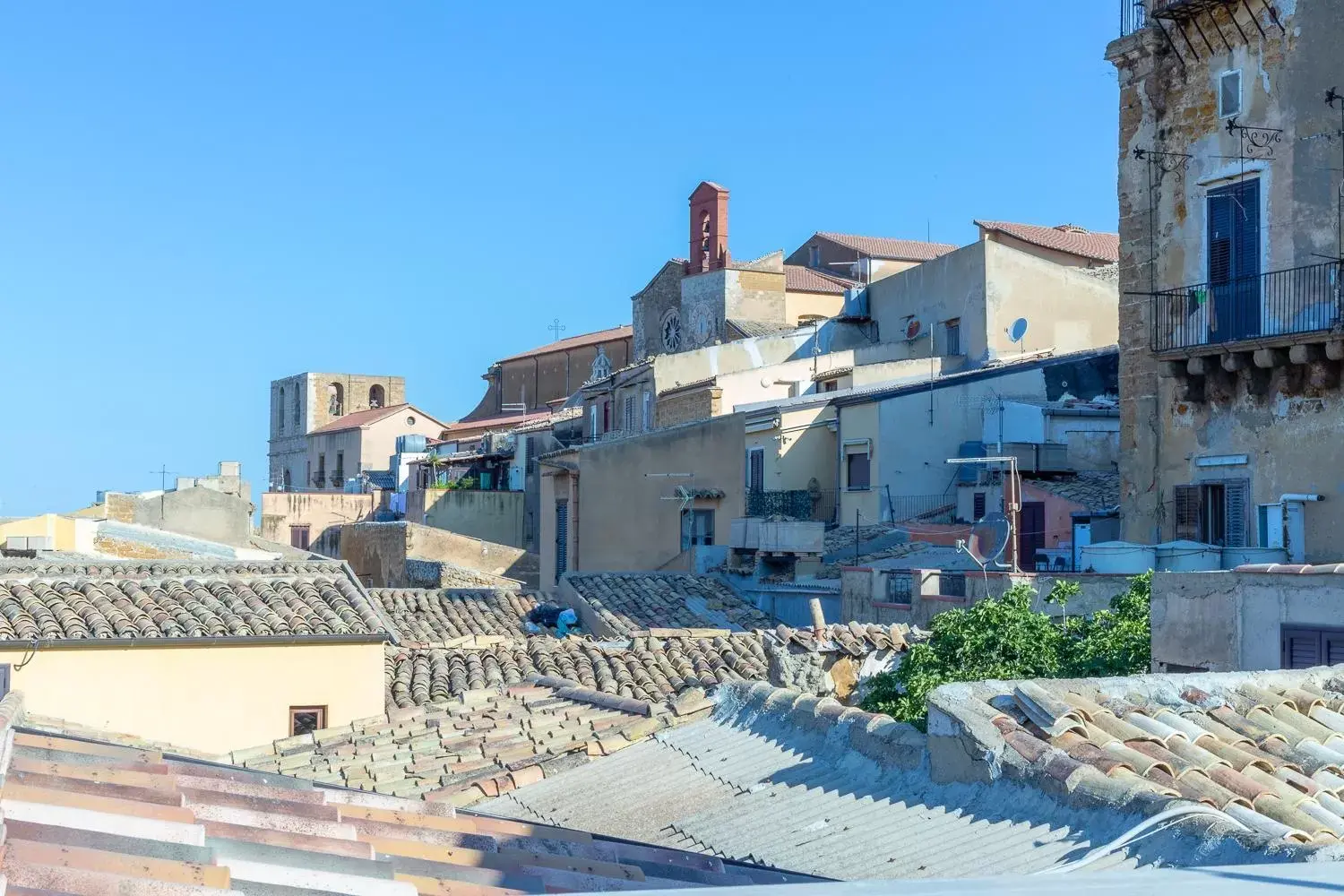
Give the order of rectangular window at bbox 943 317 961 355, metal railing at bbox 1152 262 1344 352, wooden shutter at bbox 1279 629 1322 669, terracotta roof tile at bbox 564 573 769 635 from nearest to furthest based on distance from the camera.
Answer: wooden shutter at bbox 1279 629 1322 669, metal railing at bbox 1152 262 1344 352, terracotta roof tile at bbox 564 573 769 635, rectangular window at bbox 943 317 961 355

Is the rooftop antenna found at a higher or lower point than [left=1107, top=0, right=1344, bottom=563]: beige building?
lower

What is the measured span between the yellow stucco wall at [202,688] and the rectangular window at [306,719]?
0.06m

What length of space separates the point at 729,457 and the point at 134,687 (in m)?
17.9

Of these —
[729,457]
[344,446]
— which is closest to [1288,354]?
[729,457]

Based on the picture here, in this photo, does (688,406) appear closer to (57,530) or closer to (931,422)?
(931,422)

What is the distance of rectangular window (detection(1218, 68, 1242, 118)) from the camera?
66.8ft

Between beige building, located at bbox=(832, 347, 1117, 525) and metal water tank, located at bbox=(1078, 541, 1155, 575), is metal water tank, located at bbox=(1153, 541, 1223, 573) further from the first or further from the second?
beige building, located at bbox=(832, 347, 1117, 525)

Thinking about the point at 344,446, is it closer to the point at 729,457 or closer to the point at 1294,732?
→ the point at 729,457

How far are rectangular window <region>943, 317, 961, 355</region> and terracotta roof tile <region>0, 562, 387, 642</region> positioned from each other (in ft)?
64.2

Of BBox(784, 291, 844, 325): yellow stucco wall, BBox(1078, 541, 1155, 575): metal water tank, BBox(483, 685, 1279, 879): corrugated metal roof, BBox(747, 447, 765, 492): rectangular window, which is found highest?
BBox(784, 291, 844, 325): yellow stucco wall

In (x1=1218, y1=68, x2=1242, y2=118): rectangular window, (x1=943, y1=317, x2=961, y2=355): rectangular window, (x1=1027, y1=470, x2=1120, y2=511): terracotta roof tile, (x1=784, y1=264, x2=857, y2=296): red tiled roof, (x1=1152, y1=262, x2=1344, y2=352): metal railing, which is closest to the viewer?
(x1=1152, y1=262, x2=1344, y2=352): metal railing

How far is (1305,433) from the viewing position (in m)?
19.8

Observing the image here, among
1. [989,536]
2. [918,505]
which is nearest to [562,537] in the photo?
[918,505]

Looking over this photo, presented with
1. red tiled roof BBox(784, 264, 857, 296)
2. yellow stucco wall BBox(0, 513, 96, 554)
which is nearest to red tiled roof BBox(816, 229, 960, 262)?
red tiled roof BBox(784, 264, 857, 296)
